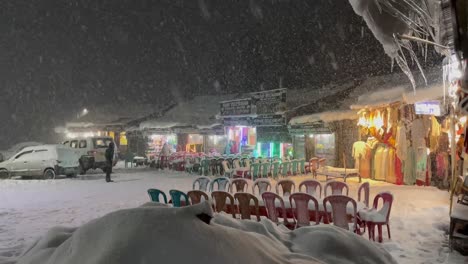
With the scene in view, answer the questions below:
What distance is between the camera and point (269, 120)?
73.0 ft

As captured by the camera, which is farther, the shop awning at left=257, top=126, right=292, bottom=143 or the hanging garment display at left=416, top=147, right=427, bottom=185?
the shop awning at left=257, top=126, right=292, bottom=143

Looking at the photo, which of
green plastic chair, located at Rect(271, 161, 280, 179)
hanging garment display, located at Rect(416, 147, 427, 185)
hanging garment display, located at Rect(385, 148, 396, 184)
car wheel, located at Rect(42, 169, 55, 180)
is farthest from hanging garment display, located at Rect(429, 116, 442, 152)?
car wheel, located at Rect(42, 169, 55, 180)

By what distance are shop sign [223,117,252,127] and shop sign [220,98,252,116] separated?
0.32m

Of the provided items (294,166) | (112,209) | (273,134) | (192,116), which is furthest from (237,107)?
(112,209)

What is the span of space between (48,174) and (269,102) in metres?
12.0

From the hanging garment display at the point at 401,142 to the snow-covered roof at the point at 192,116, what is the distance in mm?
14041

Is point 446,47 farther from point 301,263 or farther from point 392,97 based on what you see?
point 392,97

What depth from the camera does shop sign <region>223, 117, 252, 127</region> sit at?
24027 mm

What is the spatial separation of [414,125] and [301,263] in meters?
13.2

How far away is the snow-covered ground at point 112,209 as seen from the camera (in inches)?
288

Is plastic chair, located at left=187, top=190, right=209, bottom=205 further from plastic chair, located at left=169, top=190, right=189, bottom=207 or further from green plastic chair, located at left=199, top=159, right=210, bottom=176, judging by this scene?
green plastic chair, located at left=199, top=159, right=210, bottom=176

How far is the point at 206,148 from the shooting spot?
30.5 meters

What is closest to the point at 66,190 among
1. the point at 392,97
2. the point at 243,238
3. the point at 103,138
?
the point at 103,138

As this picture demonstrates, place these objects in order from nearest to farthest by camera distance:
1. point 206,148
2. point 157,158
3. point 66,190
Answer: point 66,190, point 157,158, point 206,148
